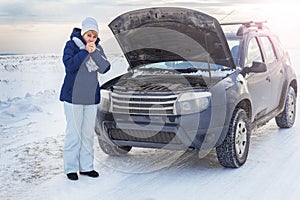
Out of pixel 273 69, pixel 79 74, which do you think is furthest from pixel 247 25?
pixel 79 74

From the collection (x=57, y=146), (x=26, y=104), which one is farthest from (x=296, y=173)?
(x=26, y=104)

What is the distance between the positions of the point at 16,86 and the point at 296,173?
33.8 ft

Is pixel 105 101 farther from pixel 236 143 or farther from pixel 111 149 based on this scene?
pixel 236 143

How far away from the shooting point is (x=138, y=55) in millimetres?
6070

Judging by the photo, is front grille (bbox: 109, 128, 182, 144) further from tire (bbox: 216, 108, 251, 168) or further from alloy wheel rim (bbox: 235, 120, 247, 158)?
alloy wheel rim (bbox: 235, 120, 247, 158)

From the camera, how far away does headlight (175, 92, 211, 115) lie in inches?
182

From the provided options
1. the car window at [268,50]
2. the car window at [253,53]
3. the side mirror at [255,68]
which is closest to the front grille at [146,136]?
the side mirror at [255,68]

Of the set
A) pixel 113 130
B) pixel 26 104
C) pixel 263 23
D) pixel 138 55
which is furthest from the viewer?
pixel 26 104

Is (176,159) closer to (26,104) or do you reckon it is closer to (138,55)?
(138,55)

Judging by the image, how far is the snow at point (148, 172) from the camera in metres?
4.31

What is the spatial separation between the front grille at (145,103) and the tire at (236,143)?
84 cm

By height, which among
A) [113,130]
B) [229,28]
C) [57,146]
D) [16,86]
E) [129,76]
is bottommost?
[16,86]

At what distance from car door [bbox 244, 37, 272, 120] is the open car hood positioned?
1.51 ft

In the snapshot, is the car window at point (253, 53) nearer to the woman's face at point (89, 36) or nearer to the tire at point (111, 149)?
the tire at point (111, 149)
